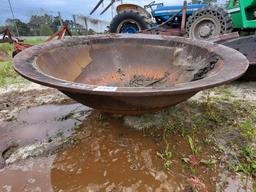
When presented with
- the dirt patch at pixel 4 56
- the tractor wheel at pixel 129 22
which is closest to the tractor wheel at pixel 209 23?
the tractor wheel at pixel 129 22

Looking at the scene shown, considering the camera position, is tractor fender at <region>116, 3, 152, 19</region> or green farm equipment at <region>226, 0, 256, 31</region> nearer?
green farm equipment at <region>226, 0, 256, 31</region>

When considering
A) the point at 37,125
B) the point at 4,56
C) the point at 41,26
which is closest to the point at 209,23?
the point at 37,125

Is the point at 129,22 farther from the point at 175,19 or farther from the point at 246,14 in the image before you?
the point at 246,14

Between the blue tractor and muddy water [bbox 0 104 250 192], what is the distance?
3.54m

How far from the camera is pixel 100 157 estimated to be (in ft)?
5.28

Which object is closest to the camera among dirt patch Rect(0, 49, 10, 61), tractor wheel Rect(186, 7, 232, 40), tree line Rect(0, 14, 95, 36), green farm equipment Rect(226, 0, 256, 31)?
green farm equipment Rect(226, 0, 256, 31)

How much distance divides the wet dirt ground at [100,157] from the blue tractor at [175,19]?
3510 millimetres

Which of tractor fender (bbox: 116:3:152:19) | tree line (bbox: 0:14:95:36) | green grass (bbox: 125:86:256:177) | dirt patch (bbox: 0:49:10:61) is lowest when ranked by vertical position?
green grass (bbox: 125:86:256:177)

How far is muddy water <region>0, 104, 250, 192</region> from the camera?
137 cm

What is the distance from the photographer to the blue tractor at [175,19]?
4633mm

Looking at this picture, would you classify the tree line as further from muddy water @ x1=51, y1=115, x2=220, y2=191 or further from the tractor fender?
muddy water @ x1=51, y1=115, x2=220, y2=191

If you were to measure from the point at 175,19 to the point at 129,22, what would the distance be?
1.22m

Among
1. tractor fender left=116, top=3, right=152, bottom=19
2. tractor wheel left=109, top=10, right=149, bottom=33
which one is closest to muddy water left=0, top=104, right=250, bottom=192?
tractor wheel left=109, top=10, right=149, bottom=33

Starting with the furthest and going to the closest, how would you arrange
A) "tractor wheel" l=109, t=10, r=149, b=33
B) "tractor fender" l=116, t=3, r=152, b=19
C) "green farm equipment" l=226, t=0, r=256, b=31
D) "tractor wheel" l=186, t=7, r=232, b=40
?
"tractor fender" l=116, t=3, r=152, b=19 < "tractor wheel" l=109, t=10, r=149, b=33 < "tractor wheel" l=186, t=7, r=232, b=40 < "green farm equipment" l=226, t=0, r=256, b=31
